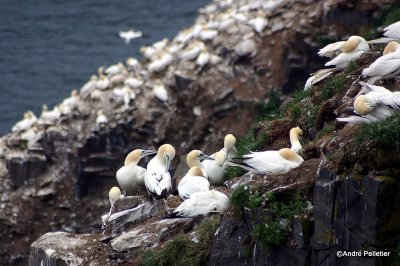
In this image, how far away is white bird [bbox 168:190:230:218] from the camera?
14.1 metres

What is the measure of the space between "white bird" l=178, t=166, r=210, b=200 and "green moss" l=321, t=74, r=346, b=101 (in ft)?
7.06

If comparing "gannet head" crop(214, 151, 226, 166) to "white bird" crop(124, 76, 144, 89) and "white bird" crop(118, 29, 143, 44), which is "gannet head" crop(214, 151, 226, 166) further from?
"white bird" crop(118, 29, 143, 44)

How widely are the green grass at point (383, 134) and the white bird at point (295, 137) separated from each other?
9.12 ft

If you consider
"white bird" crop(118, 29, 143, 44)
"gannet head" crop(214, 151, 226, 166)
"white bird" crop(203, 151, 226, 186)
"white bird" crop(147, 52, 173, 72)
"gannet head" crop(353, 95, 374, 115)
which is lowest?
"white bird" crop(118, 29, 143, 44)

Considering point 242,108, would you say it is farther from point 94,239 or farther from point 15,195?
point 94,239

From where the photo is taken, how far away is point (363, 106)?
1305 centimetres

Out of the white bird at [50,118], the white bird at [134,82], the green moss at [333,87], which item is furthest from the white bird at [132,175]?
the white bird at [50,118]

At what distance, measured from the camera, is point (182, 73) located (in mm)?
33688

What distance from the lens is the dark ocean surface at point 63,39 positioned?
49.2 metres

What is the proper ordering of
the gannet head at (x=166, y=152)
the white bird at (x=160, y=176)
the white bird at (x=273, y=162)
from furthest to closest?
the gannet head at (x=166, y=152), the white bird at (x=160, y=176), the white bird at (x=273, y=162)

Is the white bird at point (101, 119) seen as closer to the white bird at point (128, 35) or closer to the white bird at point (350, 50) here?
the white bird at point (350, 50)

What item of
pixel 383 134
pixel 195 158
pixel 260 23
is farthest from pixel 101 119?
pixel 383 134

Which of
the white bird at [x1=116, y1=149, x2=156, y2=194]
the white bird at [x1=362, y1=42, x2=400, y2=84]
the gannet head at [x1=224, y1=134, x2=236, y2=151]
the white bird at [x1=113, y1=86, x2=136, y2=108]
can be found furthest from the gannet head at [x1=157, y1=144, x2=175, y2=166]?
the white bird at [x1=113, y1=86, x2=136, y2=108]

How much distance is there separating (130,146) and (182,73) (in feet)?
9.05
